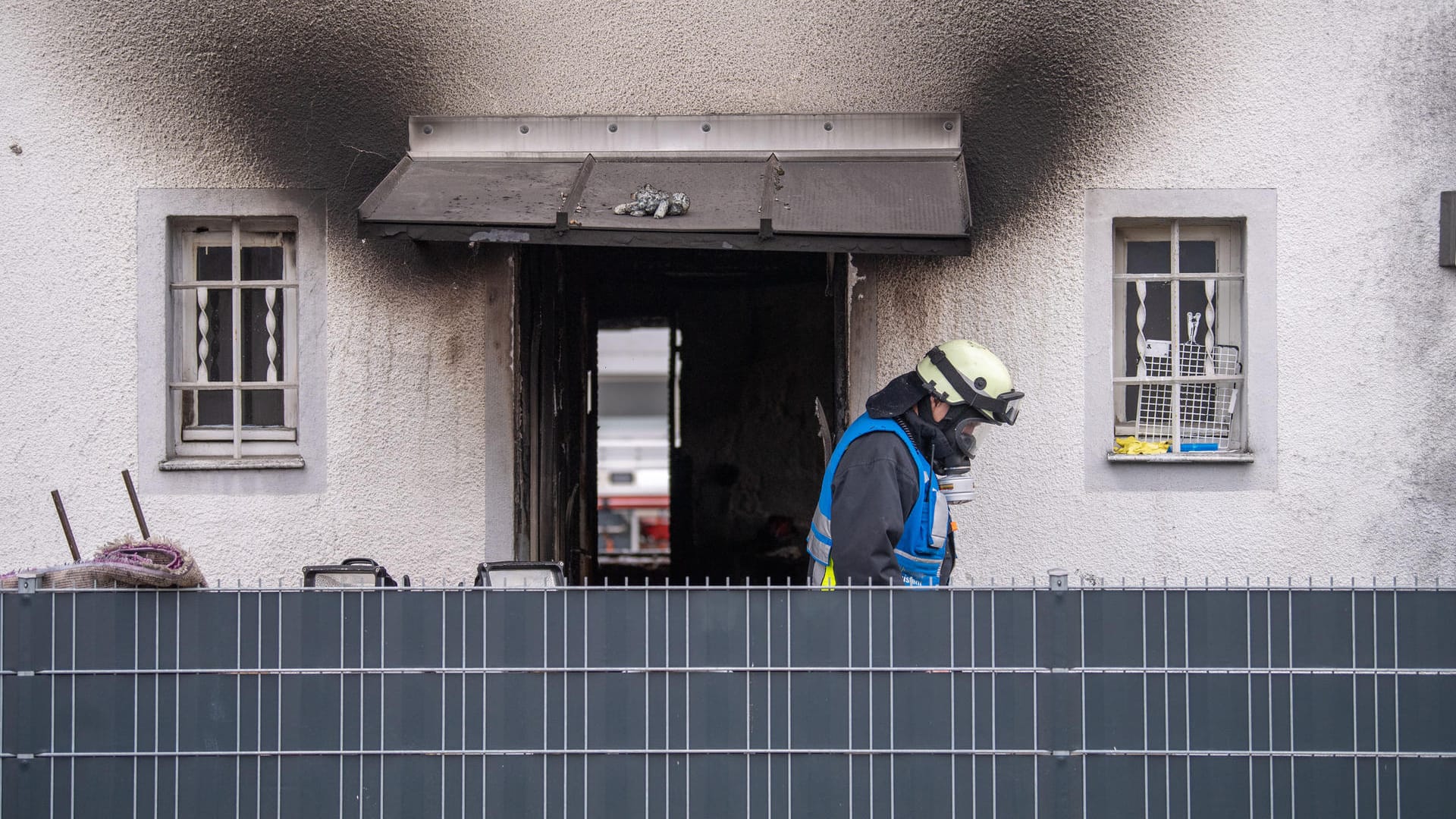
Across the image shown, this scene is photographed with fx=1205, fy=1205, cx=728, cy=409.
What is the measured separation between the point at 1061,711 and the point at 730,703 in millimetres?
926

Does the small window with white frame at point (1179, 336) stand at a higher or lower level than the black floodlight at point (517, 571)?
higher

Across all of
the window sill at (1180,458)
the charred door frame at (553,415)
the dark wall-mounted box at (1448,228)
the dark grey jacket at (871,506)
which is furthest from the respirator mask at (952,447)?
the dark wall-mounted box at (1448,228)

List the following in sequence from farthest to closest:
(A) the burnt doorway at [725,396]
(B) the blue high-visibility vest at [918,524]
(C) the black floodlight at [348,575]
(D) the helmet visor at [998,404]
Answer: (A) the burnt doorway at [725,396], (D) the helmet visor at [998,404], (B) the blue high-visibility vest at [918,524], (C) the black floodlight at [348,575]

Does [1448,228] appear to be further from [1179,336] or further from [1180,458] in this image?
[1180,458]

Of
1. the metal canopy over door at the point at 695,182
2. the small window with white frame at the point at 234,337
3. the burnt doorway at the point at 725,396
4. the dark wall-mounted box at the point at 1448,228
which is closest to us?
the metal canopy over door at the point at 695,182

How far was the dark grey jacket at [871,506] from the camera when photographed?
13.7 feet

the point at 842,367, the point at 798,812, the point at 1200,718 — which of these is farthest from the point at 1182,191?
the point at 798,812

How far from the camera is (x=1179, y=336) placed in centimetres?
599

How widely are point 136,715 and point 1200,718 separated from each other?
2999mm

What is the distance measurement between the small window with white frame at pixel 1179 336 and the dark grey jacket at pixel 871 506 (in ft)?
6.61

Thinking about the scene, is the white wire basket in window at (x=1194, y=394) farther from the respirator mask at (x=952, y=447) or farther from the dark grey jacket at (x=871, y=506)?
the dark grey jacket at (x=871, y=506)

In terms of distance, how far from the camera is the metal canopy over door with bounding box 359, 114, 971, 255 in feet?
16.2

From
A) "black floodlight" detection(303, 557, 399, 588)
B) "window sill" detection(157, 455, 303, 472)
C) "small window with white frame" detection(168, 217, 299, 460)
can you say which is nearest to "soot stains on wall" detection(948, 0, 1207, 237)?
"black floodlight" detection(303, 557, 399, 588)

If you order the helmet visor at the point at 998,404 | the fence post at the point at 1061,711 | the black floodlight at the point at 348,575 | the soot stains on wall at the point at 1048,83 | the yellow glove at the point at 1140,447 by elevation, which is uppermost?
the soot stains on wall at the point at 1048,83
